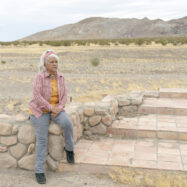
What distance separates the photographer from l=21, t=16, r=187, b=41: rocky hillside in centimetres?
11456

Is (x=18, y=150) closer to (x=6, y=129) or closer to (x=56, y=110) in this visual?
(x=6, y=129)

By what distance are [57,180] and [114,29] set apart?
128006 millimetres

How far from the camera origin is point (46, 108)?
412cm

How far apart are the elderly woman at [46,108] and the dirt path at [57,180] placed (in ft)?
0.51

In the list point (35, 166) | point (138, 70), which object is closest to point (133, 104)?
point (35, 166)

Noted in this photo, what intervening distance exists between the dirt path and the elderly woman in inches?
6.1

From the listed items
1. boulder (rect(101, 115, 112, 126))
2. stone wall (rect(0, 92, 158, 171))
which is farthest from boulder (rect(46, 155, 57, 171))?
boulder (rect(101, 115, 112, 126))

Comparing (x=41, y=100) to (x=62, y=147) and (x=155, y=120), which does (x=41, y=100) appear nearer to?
(x=62, y=147)

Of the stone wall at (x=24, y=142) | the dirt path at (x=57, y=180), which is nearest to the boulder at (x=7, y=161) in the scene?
the stone wall at (x=24, y=142)

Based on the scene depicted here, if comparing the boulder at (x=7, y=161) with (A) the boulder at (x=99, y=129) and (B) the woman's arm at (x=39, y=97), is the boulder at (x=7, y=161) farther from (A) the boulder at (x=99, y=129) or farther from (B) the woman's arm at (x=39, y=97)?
(A) the boulder at (x=99, y=129)

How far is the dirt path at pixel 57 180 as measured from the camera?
3994 millimetres

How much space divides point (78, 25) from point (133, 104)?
134m

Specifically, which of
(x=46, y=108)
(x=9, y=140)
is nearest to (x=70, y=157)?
(x=46, y=108)

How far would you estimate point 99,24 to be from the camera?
13275 cm
